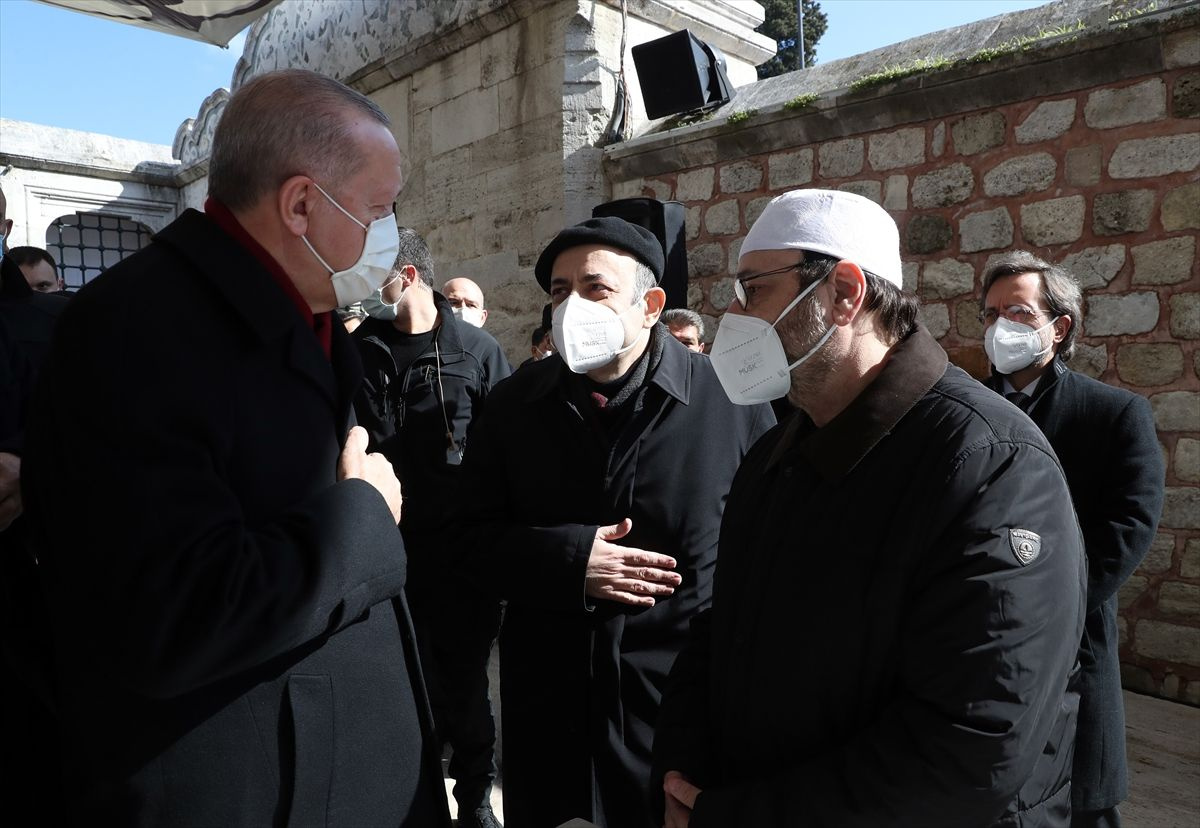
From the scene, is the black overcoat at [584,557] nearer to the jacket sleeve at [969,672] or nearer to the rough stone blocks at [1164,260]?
the jacket sleeve at [969,672]

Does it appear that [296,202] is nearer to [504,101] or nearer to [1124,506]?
[1124,506]

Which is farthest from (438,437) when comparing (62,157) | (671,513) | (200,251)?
(62,157)

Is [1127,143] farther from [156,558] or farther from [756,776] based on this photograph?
[156,558]

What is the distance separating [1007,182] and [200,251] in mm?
4418

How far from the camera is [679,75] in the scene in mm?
6047

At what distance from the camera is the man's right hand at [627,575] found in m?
2.07

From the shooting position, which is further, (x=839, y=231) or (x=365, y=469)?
(x=839, y=231)

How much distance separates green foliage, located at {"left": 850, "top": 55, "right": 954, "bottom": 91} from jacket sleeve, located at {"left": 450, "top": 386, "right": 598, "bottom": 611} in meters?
3.60

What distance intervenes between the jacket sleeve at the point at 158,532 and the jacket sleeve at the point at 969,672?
740 millimetres

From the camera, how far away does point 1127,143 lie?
424cm

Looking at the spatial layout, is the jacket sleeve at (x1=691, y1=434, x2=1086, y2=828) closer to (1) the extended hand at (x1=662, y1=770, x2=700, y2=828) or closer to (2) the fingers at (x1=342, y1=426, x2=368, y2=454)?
(1) the extended hand at (x1=662, y1=770, x2=700, y2=828)

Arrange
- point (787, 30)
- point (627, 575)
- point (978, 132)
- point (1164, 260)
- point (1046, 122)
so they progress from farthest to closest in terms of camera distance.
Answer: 1. point (787, 30)
2. point (978, 132)
3. point (1046, 122)
4. point (1164, 260)
5. point (627, 575)

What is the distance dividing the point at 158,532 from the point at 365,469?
0.35 meters

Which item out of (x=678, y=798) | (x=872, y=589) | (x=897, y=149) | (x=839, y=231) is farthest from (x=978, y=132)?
(x=678, y=798)
